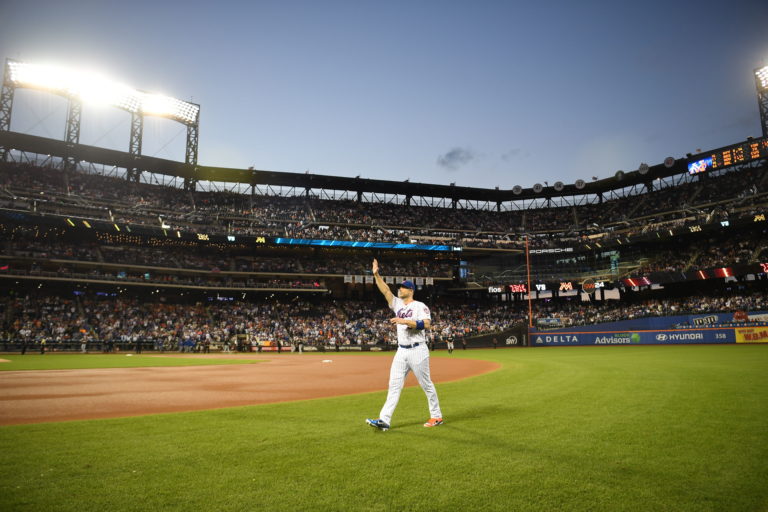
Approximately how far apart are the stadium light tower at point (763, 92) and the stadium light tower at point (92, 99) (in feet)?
203

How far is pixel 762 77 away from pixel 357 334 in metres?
49.1

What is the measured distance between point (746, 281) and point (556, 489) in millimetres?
52546

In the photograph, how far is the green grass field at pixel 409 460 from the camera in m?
3.66

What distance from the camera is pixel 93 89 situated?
157 ft

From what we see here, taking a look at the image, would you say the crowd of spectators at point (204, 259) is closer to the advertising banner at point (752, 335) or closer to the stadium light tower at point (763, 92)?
the advertising banner at point (752, 335)

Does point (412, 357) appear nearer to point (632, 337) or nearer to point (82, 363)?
point (82, 363)

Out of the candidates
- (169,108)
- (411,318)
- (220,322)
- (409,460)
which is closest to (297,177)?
(169,108)

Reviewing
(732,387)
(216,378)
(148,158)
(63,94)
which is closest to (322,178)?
(148,158)

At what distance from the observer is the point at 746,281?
43750 mm

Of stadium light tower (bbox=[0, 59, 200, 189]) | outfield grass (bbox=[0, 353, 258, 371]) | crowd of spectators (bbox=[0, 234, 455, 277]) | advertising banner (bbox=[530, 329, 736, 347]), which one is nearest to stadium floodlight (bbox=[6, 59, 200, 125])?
stadium light tower (bbox=[0, 59, 200, 189])

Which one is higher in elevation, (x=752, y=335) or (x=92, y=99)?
(x=92, y=99)

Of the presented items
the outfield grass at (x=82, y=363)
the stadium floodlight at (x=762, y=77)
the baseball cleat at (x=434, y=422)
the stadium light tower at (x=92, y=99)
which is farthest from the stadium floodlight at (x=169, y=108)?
the stadium floodlight at (x=762, y=77)

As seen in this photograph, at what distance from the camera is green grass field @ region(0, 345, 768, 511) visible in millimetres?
3658

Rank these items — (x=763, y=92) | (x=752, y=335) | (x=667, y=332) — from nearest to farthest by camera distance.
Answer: (x=752, y=335)
(x=667, y=332)
(x=763, y=92)
